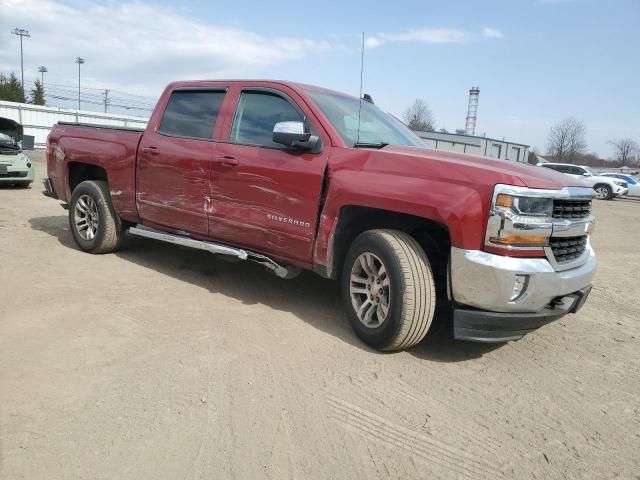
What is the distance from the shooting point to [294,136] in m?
3.71

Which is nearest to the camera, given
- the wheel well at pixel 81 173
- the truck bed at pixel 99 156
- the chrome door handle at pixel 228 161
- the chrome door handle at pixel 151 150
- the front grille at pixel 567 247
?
the front grille at pixel 567 247

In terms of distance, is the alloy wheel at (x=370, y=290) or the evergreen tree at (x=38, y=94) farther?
the evergreen tree at (x=38, y=94)

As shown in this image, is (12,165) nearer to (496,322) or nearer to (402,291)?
(402,291)

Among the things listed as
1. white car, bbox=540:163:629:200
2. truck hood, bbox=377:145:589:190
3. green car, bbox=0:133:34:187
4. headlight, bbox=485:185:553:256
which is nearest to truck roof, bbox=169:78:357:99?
truck hood, bbox=377:145:589:190

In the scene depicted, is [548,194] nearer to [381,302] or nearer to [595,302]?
[381,302]

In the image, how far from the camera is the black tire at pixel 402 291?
3.29 m

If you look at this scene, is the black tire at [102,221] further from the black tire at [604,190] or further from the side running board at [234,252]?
the black tire at [604,190]

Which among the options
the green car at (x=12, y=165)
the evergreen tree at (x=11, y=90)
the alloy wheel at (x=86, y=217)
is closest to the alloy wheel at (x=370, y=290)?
the alloy wheel at (x=86, y=217)

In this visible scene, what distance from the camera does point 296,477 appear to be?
2264mm

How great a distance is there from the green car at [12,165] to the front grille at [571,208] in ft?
40.9

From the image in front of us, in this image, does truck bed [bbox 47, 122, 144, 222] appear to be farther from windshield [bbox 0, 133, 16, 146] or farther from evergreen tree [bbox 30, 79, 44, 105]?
evergreen tree [bbox 30, 79, 44, 105]

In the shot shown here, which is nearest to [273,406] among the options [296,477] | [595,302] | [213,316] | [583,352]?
[296,477]

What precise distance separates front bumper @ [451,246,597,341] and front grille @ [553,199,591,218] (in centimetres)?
35

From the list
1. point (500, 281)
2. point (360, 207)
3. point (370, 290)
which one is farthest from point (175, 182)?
point (500, 281)
